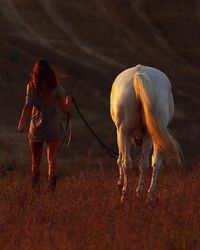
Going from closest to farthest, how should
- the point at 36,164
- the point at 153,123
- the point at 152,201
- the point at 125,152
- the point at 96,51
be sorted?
1. the point at 152,201
2. the point at 153,123
3. the point at 125,152
4. the point at 36,164
5. the point at 96,51

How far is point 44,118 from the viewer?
10422 millimetres

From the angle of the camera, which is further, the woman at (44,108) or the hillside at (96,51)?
the hillside at (96,51)

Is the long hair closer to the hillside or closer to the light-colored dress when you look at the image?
the light-colored dress

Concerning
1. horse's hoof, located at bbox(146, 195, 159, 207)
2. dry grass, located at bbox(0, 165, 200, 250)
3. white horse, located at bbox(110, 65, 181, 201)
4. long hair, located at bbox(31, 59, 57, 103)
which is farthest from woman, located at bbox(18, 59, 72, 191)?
horse's hoof, located at bbox(146, 195, 159, 207)

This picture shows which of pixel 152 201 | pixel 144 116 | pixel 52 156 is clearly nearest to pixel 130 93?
pixel 144 116

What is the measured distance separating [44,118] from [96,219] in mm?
2769

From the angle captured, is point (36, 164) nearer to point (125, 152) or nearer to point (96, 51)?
point (125, 152)

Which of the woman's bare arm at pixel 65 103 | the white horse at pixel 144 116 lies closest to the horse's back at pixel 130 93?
the white horse at pixel 144 116

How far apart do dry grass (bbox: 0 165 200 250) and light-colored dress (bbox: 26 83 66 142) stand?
67 centimetres

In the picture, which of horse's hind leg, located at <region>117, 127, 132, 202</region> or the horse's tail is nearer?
the horse's tail

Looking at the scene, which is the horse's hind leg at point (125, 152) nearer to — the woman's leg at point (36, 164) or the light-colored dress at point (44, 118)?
the light-colored dress at point (44, 118)

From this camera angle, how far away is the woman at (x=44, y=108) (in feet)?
33.4

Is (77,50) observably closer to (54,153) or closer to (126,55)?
(126,55)

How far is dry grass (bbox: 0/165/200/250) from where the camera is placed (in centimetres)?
705
